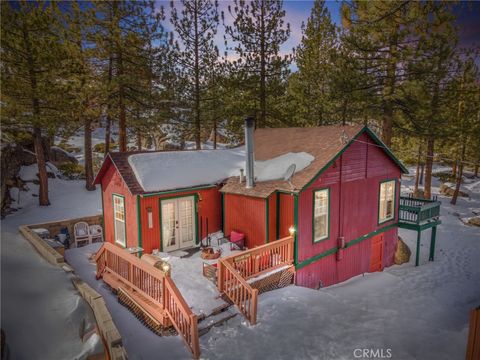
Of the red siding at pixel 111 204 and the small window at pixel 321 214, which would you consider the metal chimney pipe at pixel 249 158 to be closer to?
the small window at pixel 321 214

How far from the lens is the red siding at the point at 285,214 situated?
10.3m

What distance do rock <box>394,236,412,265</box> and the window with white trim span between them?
13.9 metres

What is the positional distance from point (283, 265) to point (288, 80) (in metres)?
15.6

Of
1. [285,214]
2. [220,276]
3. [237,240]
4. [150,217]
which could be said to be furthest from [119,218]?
[285,214]

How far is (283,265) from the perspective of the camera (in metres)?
9.99

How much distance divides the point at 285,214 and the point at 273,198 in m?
0.69

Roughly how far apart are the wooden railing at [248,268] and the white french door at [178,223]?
3518mm

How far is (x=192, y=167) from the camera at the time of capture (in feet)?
40.5

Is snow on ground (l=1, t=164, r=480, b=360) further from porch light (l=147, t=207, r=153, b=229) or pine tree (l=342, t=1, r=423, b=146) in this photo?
pine tree (l=342, t=1, r=423, b=146)

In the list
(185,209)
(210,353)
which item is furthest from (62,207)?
(210,353)

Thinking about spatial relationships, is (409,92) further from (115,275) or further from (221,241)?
(115,275)

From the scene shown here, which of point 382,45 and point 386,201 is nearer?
point 386,201

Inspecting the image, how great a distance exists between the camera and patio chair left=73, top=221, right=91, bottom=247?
13.2m

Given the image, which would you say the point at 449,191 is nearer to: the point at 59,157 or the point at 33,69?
the point at 33,69
